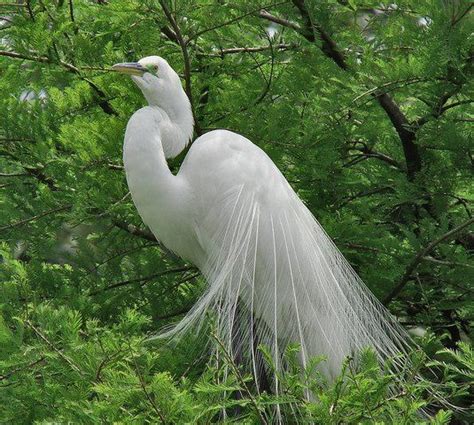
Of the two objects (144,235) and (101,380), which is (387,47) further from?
(101,380)

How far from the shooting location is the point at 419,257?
9.08 feet

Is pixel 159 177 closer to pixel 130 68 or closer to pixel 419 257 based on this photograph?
pixel 130 68

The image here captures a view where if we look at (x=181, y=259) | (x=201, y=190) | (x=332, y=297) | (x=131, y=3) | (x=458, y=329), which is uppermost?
(x=131, y=3)

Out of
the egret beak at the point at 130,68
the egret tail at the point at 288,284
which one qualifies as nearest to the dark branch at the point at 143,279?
the egret tail at the point at 288,284

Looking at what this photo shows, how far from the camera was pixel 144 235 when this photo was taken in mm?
3387

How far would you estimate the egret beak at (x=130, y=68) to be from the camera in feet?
9.53

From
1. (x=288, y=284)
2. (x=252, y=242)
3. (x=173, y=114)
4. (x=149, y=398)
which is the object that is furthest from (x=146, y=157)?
(x=149, y=398)

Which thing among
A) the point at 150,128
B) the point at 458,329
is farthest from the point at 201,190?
the point at 458,329

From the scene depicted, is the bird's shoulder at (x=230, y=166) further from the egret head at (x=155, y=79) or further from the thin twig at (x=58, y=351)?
the thin twig at (x=58, y=351)

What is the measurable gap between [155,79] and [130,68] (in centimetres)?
10

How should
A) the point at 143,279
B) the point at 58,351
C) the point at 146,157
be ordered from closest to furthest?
the point at 58,351 → the point at 146,157 → the point at 143,279

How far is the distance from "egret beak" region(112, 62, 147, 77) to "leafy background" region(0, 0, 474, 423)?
0.10m

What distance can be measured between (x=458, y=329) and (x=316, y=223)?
685mm

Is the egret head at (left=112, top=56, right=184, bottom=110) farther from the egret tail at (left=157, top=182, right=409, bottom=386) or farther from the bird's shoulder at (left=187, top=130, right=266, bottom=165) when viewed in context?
the egret tail at (left=157, top=182, right=409, bottom=386)
